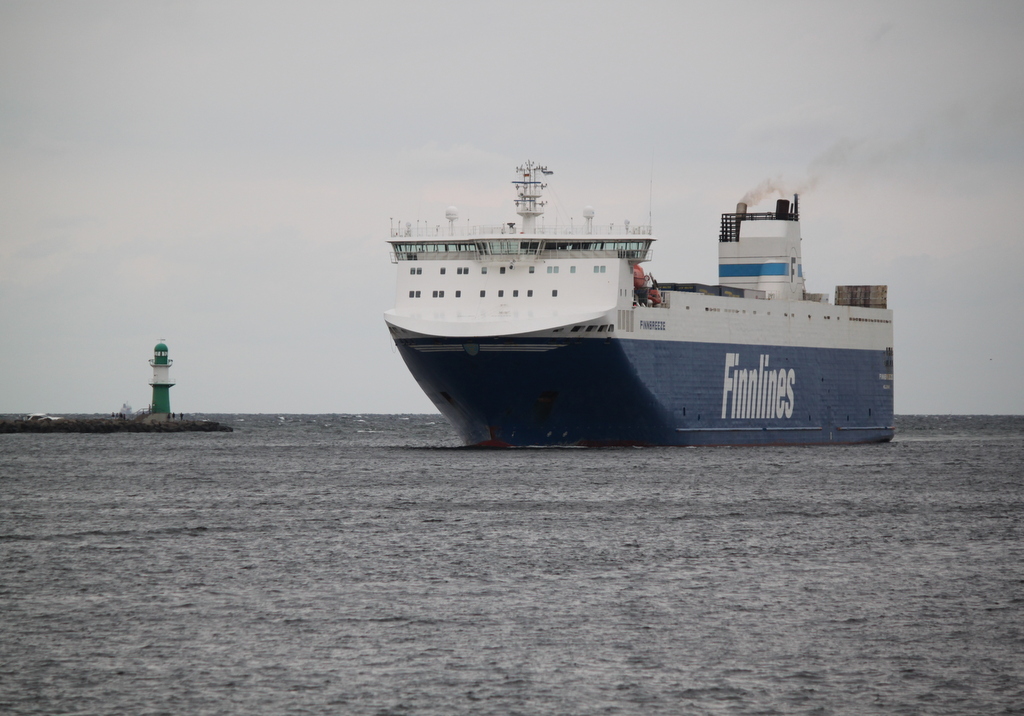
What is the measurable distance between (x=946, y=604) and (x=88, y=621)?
12636 millimetres

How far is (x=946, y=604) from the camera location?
819 inches

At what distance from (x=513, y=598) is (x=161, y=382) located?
66.1m

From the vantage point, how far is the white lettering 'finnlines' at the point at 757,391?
57500 mm

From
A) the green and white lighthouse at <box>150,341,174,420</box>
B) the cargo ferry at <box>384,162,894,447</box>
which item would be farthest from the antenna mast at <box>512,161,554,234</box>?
the green and white lighthouse at <box>150,341,174,420</box>

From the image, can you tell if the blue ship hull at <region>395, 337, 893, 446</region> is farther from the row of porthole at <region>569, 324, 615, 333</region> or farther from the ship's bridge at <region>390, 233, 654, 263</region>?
the ship's bridge at <region>390, 233, 654, 263</region>

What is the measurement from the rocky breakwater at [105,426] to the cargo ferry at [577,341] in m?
41.3


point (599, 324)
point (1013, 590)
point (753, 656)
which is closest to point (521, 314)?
point (599, 324)

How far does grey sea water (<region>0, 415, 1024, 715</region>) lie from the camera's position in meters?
15.6

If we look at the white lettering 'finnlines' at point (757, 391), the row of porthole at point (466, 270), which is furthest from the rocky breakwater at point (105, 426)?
the white lettering 'finnlines' at point (757, 391)

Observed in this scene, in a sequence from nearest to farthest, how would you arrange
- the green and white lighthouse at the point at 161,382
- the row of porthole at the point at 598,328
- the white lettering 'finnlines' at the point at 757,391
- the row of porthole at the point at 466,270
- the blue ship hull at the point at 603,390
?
the row of porthole at the point at 598,328
the blue ship hull at the point at 603,390
the row of porthole at the point at 466,270
the white lettering 'finnlines' at the point at 757,391
the green and white lighthouse at the point at 161,382

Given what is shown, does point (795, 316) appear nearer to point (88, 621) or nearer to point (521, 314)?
point (521, 314)

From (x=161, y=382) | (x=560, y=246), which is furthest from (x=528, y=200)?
(x=161, y=382)

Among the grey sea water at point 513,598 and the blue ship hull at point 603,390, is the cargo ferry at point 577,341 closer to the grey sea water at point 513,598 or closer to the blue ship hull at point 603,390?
the blue ship hull at point 603,390

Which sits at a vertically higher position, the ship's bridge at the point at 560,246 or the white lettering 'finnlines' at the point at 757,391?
the ship's bridge at the point at 560,246
